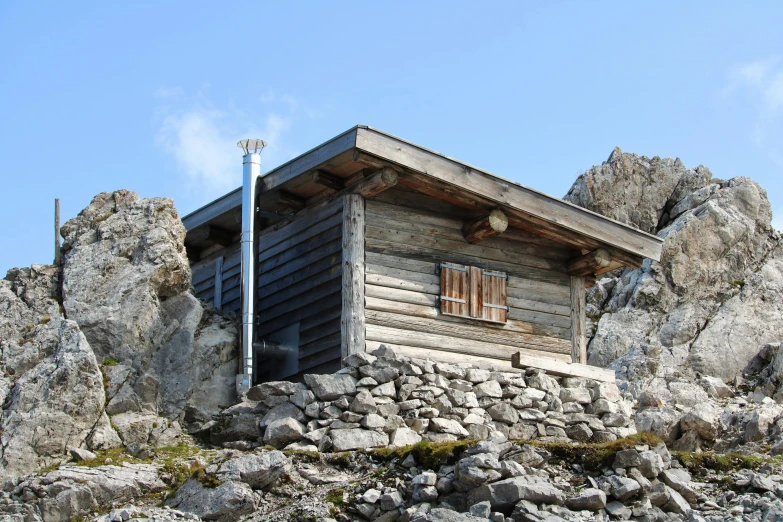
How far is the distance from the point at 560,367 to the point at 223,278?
606cm

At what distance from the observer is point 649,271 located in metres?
25.8

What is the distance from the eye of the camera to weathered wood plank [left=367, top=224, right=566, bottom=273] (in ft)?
50.2

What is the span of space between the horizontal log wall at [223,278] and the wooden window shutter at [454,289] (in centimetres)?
388

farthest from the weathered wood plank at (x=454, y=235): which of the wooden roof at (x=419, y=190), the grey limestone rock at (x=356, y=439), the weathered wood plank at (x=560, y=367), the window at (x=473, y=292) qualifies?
the grey limestone rock at (x=356, y=439)

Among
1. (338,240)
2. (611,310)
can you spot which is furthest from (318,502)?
(611,310)

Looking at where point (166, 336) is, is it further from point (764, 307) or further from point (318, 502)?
point (764, 307)

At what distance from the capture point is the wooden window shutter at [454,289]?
51.2ft

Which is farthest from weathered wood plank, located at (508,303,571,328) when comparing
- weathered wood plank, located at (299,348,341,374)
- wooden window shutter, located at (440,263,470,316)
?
weathered wood plank, located at (299,348,341,374)

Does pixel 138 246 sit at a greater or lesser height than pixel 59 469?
greater

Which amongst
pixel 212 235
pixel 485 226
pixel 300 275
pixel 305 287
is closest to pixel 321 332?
pixel 305 287

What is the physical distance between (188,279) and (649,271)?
13.9m

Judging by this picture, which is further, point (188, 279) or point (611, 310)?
point (611, 310)

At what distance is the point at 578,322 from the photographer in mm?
17094

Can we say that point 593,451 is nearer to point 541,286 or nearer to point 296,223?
point 541,286
